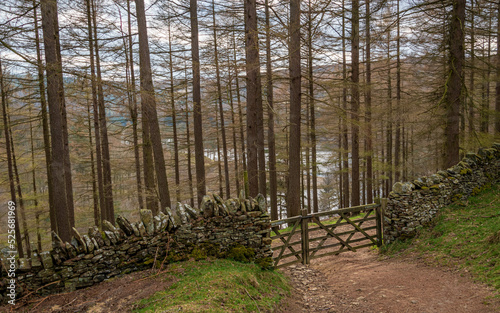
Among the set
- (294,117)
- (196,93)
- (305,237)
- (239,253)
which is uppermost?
(196,93)

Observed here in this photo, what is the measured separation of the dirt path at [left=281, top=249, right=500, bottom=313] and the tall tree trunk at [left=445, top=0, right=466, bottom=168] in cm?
483

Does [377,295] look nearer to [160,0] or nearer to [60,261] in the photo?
[60,261]

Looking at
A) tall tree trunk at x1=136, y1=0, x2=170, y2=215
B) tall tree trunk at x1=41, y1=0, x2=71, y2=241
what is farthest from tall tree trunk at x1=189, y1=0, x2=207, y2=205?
tall tree trunk at x1=41, y1=0, x2=71, y2=241

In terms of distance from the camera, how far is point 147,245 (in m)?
4.99

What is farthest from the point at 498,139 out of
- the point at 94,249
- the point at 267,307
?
the point at 94,249

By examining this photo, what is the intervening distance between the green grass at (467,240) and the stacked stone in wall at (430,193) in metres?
0.23

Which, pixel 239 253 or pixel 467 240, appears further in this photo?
pixel 467 240

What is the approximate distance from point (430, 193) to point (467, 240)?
186cm

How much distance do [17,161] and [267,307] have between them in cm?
1553

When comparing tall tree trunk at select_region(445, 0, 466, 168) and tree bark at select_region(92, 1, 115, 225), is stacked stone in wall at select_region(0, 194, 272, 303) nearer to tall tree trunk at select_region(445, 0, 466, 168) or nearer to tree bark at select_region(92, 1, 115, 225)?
tall tree trunk at select_region(445, 0, 466, 168)

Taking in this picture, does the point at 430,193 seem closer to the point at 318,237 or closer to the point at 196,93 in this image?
the point at 318,237

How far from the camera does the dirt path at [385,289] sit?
14.5ft

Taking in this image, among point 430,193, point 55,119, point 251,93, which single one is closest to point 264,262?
point 430,193

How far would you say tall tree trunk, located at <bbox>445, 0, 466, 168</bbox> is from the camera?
322 inches
